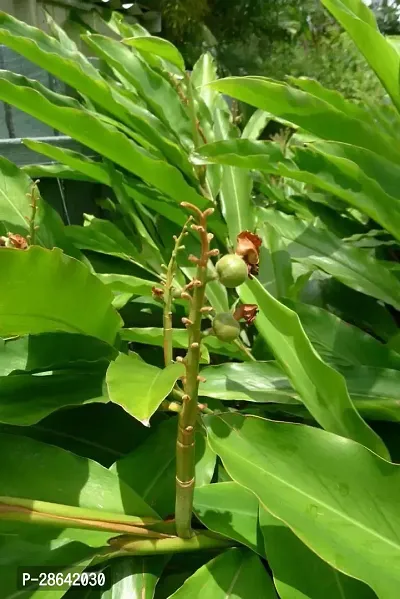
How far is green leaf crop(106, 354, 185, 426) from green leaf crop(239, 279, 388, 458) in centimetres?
8

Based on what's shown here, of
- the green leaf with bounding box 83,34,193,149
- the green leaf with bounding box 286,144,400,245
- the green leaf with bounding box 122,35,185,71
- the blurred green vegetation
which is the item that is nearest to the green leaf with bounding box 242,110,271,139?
the green leaf with bounding box 83,34,193,149

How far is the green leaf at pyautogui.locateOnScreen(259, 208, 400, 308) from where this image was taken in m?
0.60

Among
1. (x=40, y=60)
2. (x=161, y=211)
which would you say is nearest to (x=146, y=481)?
(x=161, y=211)

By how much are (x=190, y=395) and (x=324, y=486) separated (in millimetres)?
120

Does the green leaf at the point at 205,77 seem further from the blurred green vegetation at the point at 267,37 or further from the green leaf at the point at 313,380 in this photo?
the blurred green vegetation at the point at 267,37

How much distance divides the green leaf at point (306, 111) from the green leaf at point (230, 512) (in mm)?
354

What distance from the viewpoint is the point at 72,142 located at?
0.85 m

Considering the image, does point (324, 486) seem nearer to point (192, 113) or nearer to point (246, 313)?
point (246, 313)

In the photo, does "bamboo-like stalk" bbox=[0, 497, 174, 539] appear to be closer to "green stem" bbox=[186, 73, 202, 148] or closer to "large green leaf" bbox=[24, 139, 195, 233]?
"large green leaf" bbox=[24, 139, 195, 233]

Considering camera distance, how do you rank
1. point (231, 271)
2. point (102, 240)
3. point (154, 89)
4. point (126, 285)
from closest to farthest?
point (231, 271) < point (126, 285) < point (102, 240) < point (154, 89)

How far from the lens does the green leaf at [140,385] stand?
0.35 metres

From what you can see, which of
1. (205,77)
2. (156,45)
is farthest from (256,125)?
(156,45)

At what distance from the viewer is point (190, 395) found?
0.34 m

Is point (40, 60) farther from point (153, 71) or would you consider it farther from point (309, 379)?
point (309, 379)
